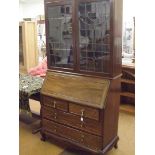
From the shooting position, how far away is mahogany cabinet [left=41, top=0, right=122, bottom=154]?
2395mm

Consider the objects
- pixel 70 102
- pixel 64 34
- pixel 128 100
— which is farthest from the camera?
pixel 128 100

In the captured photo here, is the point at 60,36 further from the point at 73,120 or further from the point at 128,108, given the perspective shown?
the point at 128,108

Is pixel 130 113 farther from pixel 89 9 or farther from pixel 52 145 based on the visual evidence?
pixel 89 9

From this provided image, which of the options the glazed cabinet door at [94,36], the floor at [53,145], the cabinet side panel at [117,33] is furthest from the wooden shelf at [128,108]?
the glazed cabinet door at [94,36]

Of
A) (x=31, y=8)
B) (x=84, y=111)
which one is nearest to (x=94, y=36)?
(x=84, y=111)

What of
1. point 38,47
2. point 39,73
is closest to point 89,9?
point 39,73

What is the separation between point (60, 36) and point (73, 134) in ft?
4.06

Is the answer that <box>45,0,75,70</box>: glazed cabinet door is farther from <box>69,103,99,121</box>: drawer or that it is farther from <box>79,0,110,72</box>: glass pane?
<box>69,103,99,121</box>: drawer

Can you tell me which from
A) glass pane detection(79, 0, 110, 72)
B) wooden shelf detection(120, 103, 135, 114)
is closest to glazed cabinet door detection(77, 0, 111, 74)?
glass pane detection(79, 0, 110, 72)

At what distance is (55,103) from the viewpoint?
9.16ft

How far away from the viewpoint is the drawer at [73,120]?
245 centimetres

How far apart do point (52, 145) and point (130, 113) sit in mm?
1608
